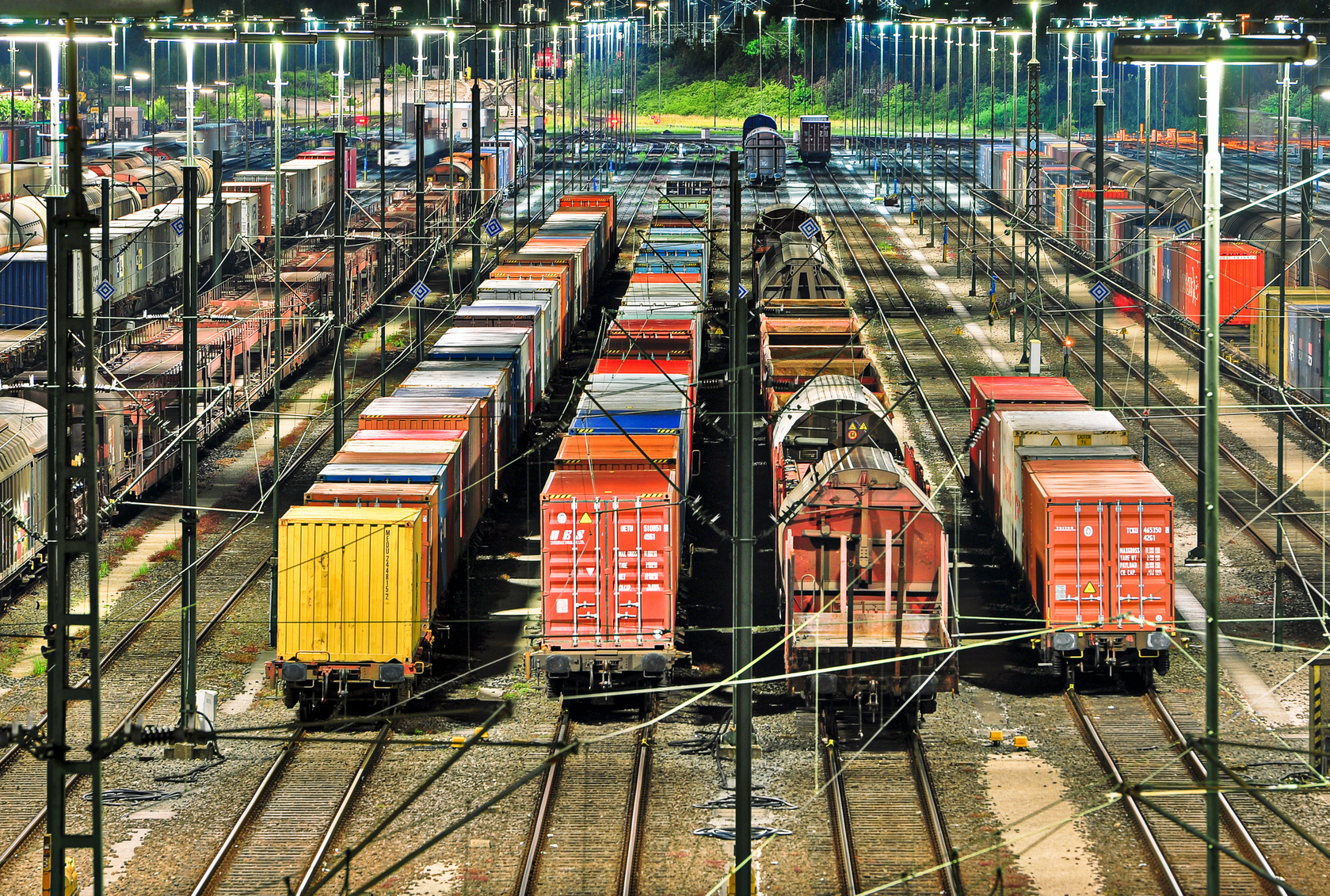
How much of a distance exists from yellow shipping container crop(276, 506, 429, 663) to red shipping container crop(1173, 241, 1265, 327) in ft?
124

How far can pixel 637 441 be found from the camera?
1323 inches

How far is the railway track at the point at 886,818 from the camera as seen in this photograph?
76.3 feet

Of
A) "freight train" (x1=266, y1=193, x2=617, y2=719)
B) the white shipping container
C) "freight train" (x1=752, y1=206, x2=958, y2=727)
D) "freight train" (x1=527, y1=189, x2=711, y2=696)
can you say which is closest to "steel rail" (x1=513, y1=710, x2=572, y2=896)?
"freight train" (x1=527, y1=189, x2=711, y2=696)

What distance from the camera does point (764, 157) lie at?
119 m

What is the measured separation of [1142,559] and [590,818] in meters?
10.4

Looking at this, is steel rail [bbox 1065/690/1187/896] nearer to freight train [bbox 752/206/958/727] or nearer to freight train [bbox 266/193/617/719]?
freight train [bbox 752/206/958/727]

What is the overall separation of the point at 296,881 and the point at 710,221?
202 ft

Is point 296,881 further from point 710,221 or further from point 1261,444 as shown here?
point 710,221

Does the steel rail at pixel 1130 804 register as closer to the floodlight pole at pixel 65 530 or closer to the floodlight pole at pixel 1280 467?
the floodlight pole at pixel 1280 467

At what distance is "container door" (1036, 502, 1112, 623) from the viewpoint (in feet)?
97.3

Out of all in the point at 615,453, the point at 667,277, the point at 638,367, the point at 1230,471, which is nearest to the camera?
the point at 615,453

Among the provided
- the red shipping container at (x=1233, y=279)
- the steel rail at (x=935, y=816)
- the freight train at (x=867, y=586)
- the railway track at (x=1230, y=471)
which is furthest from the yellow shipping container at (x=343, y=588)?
the red shipping container at (x=1233, y=279)

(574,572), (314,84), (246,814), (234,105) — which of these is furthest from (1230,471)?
(314,84)

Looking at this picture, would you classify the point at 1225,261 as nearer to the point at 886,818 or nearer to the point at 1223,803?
the point at 1223,803
